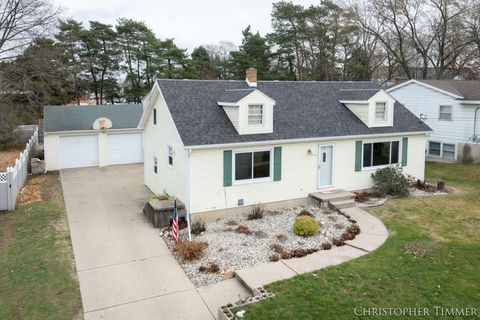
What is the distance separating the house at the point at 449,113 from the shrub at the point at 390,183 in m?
9.68

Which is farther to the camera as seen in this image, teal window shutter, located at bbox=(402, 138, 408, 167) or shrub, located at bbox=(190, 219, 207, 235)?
teal window shutter, located at bbox=(402, 138, 408, 167)

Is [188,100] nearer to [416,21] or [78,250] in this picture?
[78,250]

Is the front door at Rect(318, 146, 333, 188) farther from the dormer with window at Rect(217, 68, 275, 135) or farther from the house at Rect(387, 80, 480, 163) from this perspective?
the house at Rect(387, 80, 480, 163)

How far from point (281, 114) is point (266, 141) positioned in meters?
2.38

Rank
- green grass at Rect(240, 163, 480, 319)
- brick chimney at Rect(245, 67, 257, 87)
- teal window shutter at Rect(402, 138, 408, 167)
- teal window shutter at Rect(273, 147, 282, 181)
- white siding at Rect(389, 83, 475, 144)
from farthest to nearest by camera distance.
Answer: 1. white siding at Rect(389, 83, 475, 144)
2. teal window shutter at Rect(402, 138, 408, 167)
3. brick chimney at Rect(245, 67, 257, 87)
4. teal window shutter at Rect(273, 147, 282, 181)
5. green grass at Rect(240, 163, 480, 319)

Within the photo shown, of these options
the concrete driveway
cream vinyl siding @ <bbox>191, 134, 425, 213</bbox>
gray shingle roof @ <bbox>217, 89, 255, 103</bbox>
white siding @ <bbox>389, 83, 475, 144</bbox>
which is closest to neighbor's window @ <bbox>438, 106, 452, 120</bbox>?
white siding @ <bbox>389, 83, 475, 144</bbox>

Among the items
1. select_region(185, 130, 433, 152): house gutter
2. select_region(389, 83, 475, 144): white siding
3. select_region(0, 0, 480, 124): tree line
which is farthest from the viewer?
select_region(0, 0, 480, 124): tree line

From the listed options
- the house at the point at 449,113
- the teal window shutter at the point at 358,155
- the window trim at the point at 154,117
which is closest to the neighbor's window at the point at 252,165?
the teal window shutter at the point at 358,155

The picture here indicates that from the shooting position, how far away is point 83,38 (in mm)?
41562

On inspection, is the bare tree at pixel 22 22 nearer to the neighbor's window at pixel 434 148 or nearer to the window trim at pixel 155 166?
the window trim at pixel 155 166

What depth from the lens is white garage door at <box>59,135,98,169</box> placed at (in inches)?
961

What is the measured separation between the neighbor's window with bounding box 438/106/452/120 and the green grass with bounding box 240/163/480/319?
1276 cm

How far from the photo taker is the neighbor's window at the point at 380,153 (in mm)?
16859

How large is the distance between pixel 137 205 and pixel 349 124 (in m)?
9.65
